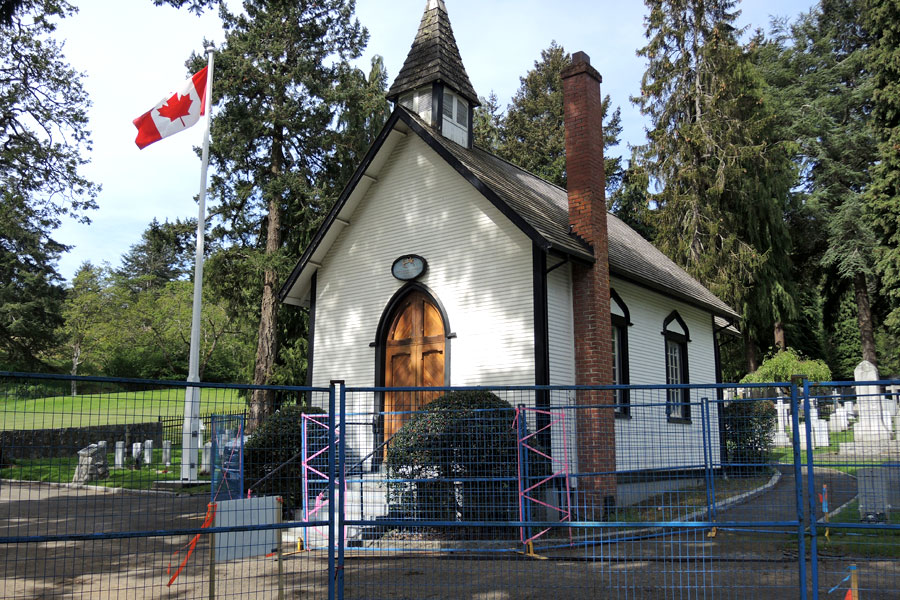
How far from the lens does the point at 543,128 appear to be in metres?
45.8

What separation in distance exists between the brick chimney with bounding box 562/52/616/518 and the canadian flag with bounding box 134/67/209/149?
10583 mm

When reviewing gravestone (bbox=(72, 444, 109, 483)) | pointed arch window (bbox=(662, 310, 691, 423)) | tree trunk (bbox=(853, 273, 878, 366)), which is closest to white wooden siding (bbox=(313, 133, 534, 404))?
gravestone (bbox=(72, 444, 109, 483))

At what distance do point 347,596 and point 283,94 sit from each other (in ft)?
66.2

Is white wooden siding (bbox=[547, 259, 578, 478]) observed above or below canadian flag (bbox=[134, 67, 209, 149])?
below

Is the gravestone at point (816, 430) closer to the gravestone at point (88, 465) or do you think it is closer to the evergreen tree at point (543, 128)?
the gravestone at point (88, 465)

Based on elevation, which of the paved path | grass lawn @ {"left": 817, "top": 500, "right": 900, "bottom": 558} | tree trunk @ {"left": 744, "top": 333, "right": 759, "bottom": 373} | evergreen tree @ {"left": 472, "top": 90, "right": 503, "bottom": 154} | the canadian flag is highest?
evergreen tree @ {"left": 472, "top": 90, "right": 503, "bottom": 154}

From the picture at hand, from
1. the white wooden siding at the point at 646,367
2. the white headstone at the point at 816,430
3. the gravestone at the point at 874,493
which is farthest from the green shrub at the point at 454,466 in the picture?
the gravestone at the point at 874,493

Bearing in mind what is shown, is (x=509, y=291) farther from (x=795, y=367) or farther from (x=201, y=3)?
(x=795, y=367)

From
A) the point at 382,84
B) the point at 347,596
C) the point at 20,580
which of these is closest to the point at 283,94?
the point at 382,84

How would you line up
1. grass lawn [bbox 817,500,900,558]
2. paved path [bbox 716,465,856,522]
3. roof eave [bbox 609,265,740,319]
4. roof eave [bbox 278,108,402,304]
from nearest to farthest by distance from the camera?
grass lawn [bbox 817,500,900,558], paved path [bbox 716,465,856,522], roof eave [bbox 609,265,740,319], roof eave [bbox 278,108,402,304]

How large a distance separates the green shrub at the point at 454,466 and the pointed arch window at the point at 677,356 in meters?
7.96

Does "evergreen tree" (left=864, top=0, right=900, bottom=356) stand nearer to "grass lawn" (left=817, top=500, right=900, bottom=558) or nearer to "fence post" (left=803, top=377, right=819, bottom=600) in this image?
"grass lawn" (left=817, top=500, right=900, bottom=558)

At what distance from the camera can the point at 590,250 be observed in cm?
1329

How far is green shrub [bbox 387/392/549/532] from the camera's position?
859 cm
